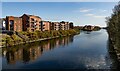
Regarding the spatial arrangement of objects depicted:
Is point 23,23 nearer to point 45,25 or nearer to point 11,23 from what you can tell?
point 11,23

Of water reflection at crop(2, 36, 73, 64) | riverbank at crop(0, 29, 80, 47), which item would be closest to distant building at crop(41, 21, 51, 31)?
riverbank at crop(0, 29, 80, 47)

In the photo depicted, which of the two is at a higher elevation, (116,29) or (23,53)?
(116,29)

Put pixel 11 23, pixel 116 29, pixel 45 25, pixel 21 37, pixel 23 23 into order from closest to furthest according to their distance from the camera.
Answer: pixel 116 29 < pixel 21 37 < pixel 11 23 < pixel 23 23 < pixel 45 25

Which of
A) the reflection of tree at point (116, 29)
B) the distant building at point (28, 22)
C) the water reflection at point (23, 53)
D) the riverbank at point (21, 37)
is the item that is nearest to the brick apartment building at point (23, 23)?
the distant building at point (28, 22)

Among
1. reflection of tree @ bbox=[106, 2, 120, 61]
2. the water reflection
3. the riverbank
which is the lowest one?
the water reflection

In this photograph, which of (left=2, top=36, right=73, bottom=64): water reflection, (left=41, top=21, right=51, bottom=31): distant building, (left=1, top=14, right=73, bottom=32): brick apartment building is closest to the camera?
(left=2, top=36, right=73, bottom=64): water reflection

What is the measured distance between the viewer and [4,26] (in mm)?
58906

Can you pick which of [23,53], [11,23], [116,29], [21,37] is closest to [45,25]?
[11,23]

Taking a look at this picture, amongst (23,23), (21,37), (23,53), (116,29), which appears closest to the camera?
(116,29)

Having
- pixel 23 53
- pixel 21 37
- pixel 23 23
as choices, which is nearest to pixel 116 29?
pixel 23 53

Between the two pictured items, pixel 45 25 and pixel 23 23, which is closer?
pixel 23 23

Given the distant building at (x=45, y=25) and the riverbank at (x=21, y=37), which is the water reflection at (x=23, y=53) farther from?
the distant building at (x=45, y=25)

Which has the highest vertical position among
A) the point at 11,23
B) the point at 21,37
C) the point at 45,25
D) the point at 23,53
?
the point at 11,23

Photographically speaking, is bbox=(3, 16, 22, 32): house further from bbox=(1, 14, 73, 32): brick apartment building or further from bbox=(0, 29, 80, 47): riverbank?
bbox=(0, 29, 80, 47): riverbank
